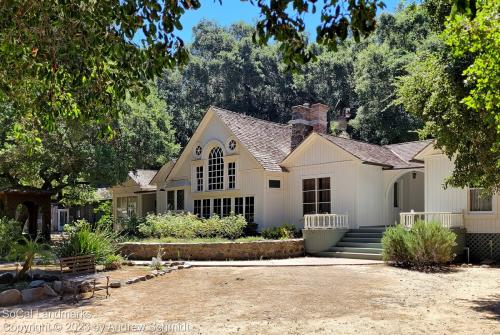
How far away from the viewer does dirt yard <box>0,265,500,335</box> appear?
785 centimetres

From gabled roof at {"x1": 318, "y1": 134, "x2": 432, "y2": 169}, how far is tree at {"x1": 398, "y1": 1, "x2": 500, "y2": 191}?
9093mm

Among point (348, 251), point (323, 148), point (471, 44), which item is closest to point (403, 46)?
point (323, 148)

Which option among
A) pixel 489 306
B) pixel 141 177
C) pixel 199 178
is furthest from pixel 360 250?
pixel 141 177

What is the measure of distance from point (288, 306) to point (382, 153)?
51.1ft

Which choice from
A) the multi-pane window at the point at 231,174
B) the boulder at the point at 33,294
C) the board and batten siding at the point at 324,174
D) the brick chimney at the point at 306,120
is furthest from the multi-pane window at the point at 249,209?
the boulder at the point at 33,294

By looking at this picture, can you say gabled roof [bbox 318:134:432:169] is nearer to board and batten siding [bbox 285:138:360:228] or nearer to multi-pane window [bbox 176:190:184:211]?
board and batten siding [bbox 285:138:360:228]

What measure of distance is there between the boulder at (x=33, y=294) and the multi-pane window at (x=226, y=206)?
14.2 m

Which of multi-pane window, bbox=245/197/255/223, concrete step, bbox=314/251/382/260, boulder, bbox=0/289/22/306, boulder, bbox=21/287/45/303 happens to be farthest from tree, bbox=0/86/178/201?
boulder, bbox=0/289/22/306

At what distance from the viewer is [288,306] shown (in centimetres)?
938

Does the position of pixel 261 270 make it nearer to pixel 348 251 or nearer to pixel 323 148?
pixel 348 251

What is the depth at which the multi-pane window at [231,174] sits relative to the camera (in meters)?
24.3

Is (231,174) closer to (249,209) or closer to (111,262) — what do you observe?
(249,209)

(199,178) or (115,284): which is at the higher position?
(199,178)

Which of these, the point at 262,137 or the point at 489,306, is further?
the point at 262,137
